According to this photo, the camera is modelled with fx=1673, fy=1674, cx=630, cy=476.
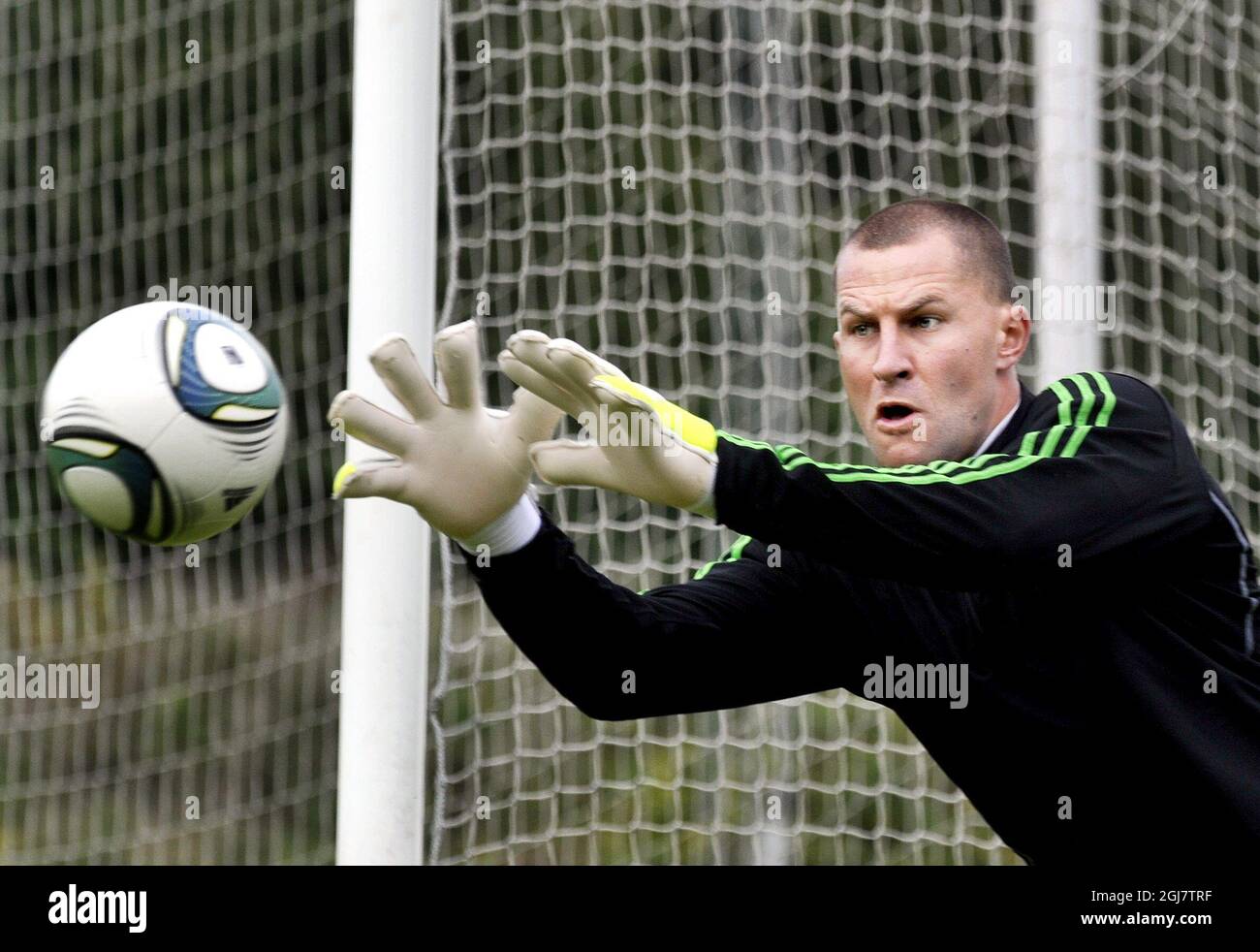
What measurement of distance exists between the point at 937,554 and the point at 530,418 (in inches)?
31.2

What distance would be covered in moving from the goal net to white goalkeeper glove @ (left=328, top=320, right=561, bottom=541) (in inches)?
66.5

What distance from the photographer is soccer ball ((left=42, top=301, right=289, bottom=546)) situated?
3256 mm

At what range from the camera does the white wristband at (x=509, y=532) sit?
322 cm

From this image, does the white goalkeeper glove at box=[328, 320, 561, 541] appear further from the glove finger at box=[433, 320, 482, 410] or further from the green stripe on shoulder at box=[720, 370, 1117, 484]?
the green stripe on shoulder at box=[720, 370, 1117, 484]

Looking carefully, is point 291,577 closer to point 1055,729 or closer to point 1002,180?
point 1002,180

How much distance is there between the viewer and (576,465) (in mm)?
2719

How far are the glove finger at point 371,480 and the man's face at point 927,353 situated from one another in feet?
3.50

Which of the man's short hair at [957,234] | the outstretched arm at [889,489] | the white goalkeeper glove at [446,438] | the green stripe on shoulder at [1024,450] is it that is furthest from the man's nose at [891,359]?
the white goalkeeper glove at [446,438]

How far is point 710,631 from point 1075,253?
2041mm
